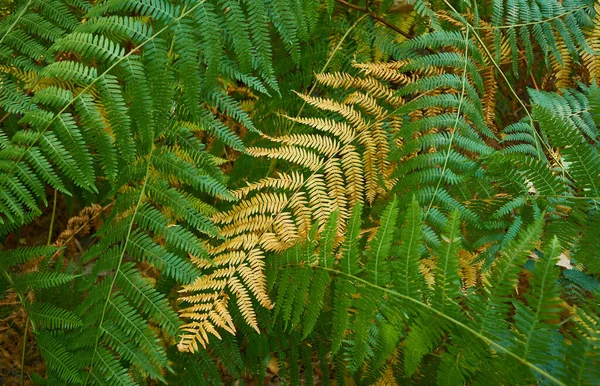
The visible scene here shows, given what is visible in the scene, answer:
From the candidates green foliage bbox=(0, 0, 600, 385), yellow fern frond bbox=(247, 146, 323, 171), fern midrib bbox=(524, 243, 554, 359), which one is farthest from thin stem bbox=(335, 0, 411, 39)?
fern midrib bbox=(524, 243, 554, 359)

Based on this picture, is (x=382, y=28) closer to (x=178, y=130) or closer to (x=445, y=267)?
(x=178, y=130)

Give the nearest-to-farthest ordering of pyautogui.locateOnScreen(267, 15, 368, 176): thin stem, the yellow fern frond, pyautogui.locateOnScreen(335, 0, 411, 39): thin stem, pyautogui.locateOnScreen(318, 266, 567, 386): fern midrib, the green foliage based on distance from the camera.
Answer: pyautogui.locateOnScreen(318, 266, 567, 386): fern midrib < the green foliage < the yellow fern frond < pyautogui.locateOnScreen(267, 15, 368, 176): thin stem < pyautogui.locateOnScreen(335, 0, 411, 39): thin stem

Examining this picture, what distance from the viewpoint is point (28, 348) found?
7.90ft

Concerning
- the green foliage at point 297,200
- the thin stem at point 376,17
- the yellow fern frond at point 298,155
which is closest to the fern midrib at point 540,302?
the green foliage at point 297,200

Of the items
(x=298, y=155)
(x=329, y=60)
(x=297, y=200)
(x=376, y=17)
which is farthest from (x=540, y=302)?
(x=376, y=17)

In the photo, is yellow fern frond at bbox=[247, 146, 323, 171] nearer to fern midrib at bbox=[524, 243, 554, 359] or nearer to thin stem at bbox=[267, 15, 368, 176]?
thin stem at bbox=[267, 15, 368, 176]

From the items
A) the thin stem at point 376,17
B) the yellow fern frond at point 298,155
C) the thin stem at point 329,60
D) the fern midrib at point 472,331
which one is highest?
the thin stem at point 376,17

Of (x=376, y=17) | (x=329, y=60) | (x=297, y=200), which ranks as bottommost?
(x=297, y=200)

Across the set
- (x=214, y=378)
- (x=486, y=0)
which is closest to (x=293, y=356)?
(x=214, y=378)

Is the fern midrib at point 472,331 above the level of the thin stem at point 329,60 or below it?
below

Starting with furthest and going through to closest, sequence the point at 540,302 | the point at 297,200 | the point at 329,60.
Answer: the point at 329,60 < the point at 297,200 < the point at 540,302

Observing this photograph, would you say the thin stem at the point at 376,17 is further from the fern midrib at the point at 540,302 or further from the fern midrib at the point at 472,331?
the fern midrib at the point at 540,302

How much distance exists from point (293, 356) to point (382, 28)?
1.56m

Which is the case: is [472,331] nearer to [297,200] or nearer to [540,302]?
[540,302]
